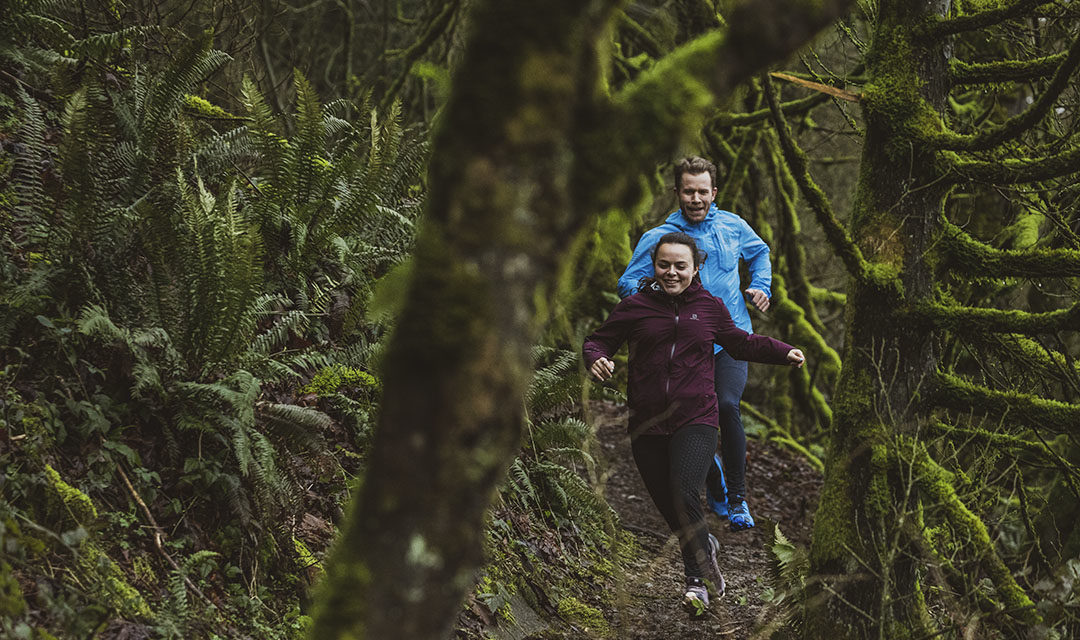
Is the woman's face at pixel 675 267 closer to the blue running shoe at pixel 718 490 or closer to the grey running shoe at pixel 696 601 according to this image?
the blue running shoe at pixel 718 490

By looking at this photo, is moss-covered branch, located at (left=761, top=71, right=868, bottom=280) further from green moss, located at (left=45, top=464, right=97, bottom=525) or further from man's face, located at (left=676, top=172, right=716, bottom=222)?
green moss, located at (left=45, top=464, right=97, bottom=525)

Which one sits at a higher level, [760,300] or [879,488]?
[760,300]

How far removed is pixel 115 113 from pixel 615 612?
147 inches

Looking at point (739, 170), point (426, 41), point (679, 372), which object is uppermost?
point (426, 41)

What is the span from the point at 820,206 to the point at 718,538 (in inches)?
133

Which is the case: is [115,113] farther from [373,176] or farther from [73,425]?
[73,425]

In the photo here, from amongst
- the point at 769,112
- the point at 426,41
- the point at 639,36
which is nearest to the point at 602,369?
the point at 769,112

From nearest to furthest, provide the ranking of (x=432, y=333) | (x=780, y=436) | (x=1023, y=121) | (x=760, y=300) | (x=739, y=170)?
(x=432, y=333) < (x=1023, y=121) < (x=760, y=300) < (x=739, y=170) < (x=780, y=436)

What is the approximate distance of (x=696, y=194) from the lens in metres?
5.59

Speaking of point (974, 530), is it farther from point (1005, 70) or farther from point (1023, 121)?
point (1005, 70)

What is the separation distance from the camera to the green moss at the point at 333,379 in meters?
3.70

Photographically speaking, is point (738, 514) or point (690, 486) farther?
point (738, 514)

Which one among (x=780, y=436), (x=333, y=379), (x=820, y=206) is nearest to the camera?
(x=333, y=379)

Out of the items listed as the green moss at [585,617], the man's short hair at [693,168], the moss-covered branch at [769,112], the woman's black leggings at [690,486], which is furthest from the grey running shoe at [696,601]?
the moss-covered branch at [769,112]
